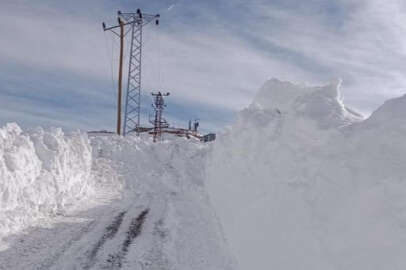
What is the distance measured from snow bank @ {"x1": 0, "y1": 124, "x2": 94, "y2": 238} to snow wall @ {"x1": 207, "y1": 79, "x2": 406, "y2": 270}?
225 inches

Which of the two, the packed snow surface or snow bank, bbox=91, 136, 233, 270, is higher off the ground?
the packed snow surface

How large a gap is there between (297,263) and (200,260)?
2.67 meters

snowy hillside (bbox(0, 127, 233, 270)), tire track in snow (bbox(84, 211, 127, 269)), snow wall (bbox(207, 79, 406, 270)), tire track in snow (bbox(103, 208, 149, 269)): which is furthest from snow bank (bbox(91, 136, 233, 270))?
snow wall (bbox(207, 79, 406, 270))

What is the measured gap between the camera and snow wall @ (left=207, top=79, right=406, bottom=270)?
7891 millimetres

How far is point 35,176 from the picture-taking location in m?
15.5

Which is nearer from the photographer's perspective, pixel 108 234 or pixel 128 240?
pixel 128 240

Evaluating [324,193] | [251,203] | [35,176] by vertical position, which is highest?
[324,193]

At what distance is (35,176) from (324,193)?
956 centimetres

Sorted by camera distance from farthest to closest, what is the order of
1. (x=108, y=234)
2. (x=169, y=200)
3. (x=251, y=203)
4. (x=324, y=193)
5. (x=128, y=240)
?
(x=169, y=200) < (x=251, y=203) < (x=108, y=234) < (x=128, y=240) < (x=324, y=193)

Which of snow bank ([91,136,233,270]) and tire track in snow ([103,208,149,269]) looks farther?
snow bank ([91,136,233,270])

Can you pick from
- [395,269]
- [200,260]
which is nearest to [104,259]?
[200,260]

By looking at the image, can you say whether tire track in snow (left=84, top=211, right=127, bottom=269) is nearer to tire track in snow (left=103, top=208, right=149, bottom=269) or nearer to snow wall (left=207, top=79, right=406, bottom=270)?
tire track in snow (left=103, top=208, right=149, bottom=269)

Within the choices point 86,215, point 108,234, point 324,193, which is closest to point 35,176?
point 86,215

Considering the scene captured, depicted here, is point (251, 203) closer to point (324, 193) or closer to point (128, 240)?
point (128, 240)
